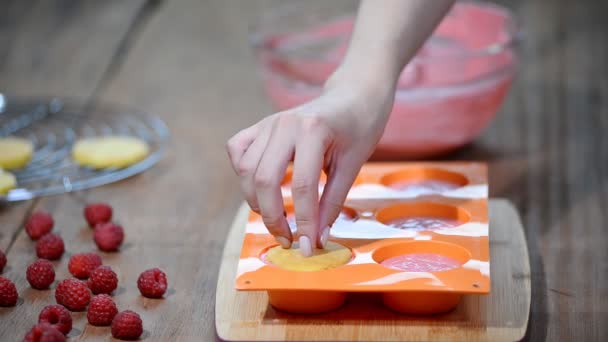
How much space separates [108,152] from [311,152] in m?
0.79

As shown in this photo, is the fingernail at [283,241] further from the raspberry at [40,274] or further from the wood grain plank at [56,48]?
the wood grain plank at [56,48]

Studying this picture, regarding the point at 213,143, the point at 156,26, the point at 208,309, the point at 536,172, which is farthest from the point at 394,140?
the point at 156,26

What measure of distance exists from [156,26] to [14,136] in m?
0.81

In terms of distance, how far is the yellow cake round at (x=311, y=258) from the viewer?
1.20 meters

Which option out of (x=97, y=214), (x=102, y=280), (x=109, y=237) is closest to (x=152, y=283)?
(x=102, y=280)

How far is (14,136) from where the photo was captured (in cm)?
199

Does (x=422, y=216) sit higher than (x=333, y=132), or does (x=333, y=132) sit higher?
(x=333, y=132)

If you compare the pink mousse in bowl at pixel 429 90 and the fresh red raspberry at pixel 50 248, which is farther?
the pink mousse in bowl at pixel 429 90

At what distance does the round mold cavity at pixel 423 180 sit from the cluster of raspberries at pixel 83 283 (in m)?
0.43

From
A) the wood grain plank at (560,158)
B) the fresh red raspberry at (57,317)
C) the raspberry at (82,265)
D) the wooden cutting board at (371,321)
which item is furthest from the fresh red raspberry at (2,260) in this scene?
the wood grain plank at (560,158)

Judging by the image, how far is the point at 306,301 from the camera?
1196mm

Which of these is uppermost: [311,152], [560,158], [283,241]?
[311,152]

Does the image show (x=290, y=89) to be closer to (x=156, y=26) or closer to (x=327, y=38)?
(x=327, y=38)

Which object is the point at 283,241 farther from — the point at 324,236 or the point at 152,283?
the point at 152,283
